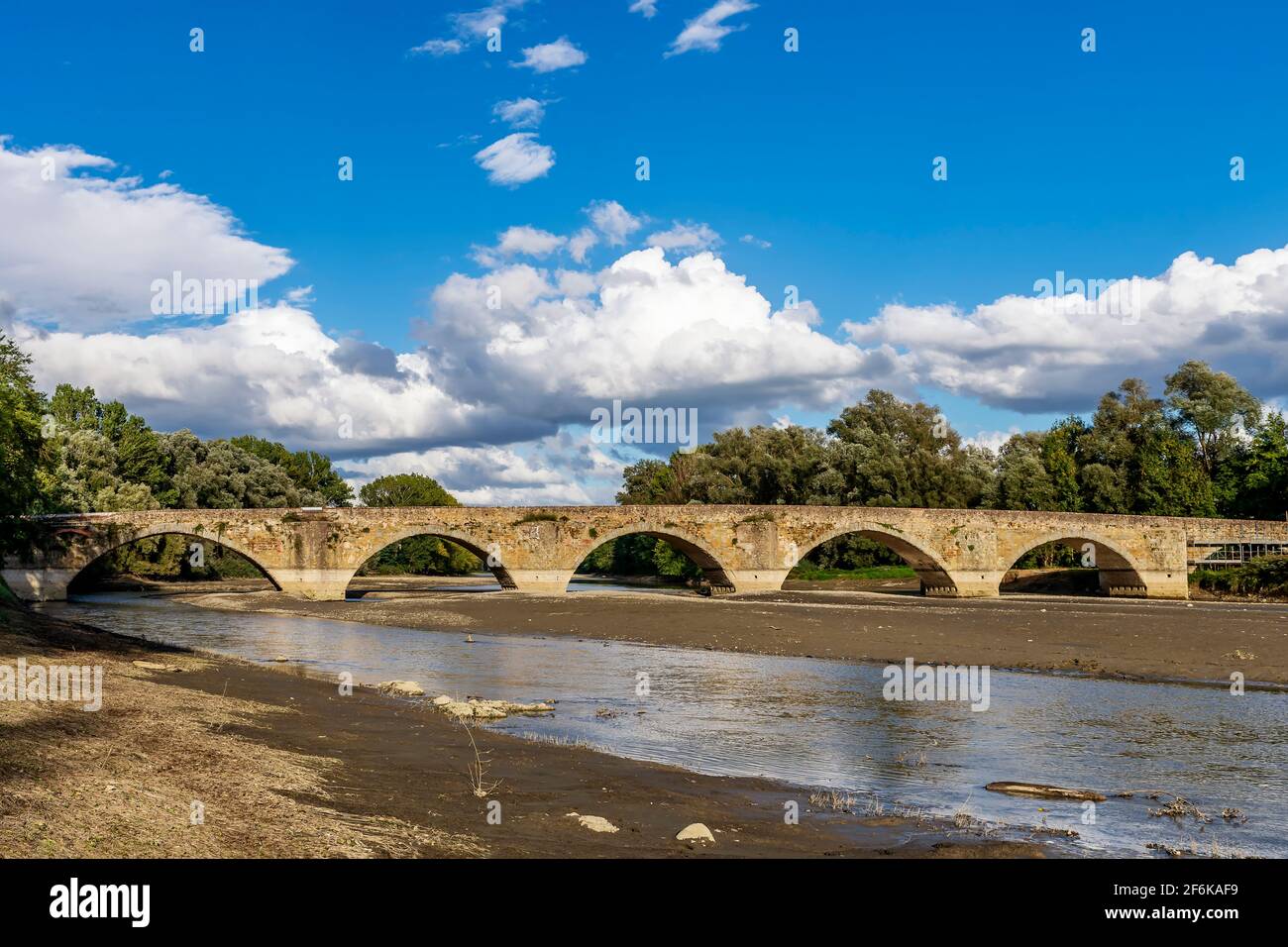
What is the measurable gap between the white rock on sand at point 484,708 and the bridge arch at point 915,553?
3941cm

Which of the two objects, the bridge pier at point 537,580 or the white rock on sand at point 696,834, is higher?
the white rock on sand at point 696,834

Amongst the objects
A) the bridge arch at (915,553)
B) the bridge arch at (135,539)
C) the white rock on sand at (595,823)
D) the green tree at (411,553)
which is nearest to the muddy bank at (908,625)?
the bridge arch at (135,539)

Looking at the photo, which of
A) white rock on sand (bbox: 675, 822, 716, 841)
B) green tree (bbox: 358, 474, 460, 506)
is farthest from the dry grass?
green tree (bbox: 358, 474, 460, 506)

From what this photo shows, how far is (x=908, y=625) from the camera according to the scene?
33.2m

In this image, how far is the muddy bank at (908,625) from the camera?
25281mm

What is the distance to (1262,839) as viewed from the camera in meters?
9.27

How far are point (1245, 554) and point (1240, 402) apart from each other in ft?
59.2

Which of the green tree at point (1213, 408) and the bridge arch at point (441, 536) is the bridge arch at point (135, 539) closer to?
the bridge arch at point (441, 536)

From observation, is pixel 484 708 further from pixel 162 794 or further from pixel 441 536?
pixel 441 536

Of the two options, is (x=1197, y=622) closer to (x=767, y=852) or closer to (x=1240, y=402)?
(x=767, y=852)

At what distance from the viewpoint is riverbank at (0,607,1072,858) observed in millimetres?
6941

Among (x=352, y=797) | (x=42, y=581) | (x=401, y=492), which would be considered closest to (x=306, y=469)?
(x=401, y=492)

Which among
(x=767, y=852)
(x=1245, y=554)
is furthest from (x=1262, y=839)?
(x=1245, y=554)

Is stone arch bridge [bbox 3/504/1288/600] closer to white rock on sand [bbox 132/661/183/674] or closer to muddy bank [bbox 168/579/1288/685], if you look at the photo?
muddy bank [bbox 168/579/1288/685]
